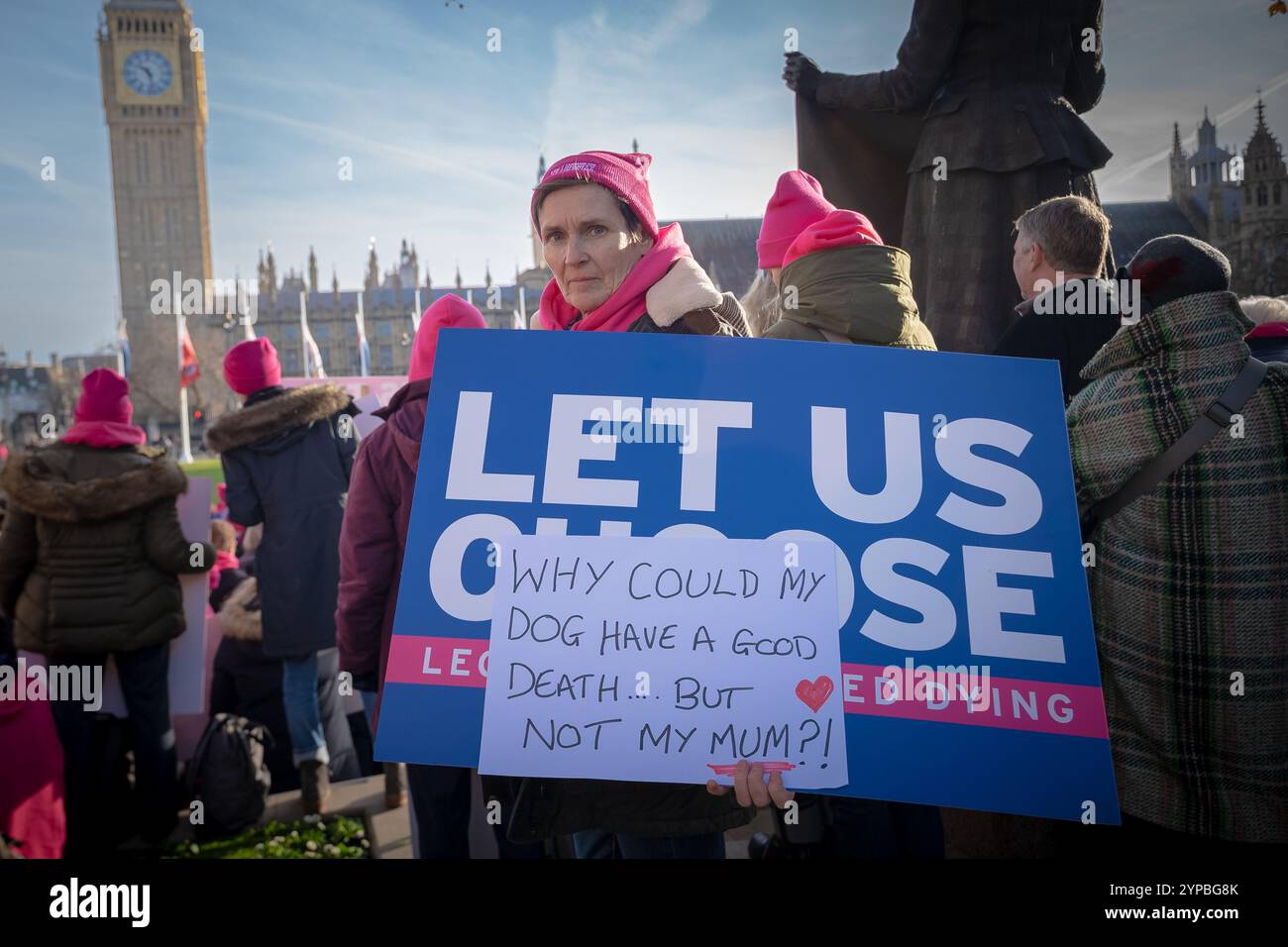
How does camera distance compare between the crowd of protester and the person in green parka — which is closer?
the crowd of protester

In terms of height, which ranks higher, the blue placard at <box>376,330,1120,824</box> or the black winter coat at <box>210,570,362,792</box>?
the blue placard at <box>376,330,1120,824</box>

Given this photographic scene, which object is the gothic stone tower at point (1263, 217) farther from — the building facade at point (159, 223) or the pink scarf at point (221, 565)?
A: the building facade at point (159, 223)

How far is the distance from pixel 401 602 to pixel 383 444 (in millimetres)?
821

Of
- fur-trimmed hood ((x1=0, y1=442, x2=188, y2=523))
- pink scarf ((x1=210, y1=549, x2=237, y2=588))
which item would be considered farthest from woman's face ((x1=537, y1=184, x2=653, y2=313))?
pink scarf ((x1=210, y1=549, x2=237, y2=588))

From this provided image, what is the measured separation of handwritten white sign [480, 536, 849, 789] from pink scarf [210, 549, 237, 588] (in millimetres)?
3482

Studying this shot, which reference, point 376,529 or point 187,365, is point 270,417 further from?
point 187,365

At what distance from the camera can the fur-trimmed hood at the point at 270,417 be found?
335 cm

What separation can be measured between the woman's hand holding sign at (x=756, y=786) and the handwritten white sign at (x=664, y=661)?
0.02 m

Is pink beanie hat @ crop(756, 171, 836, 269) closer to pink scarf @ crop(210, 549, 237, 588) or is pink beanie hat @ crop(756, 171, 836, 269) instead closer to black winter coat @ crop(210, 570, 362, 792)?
black winter coat @ crop(210, 570, 362, 792)

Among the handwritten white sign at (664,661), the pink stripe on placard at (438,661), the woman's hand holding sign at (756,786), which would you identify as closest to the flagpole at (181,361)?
the pink stripe on placard at (438,661)

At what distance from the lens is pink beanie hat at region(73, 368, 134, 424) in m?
Answer: 3.16
